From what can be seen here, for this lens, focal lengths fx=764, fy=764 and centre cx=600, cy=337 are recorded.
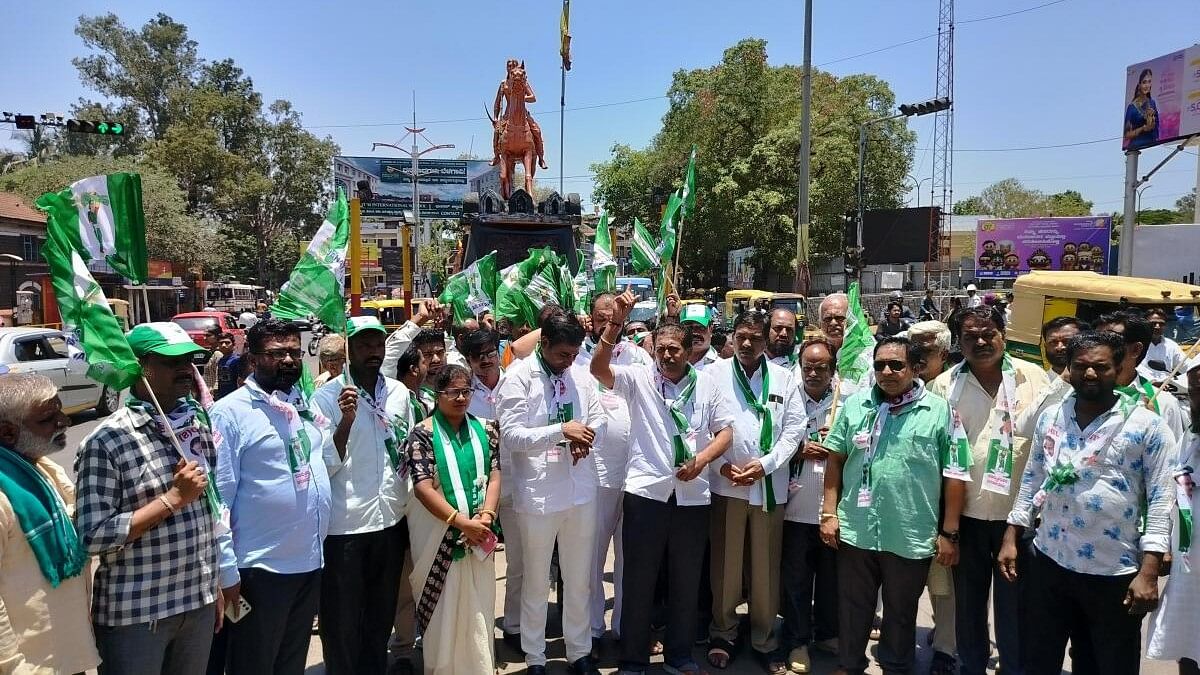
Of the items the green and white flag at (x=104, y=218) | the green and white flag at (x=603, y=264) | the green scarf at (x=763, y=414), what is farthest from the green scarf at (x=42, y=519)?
the green and white flag at (x=603, y=264)

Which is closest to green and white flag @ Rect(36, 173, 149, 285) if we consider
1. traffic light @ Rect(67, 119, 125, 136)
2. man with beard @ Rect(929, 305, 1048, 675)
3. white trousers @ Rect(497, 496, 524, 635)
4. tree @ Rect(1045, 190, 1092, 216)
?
white trousers @ Rect(497, 496, 524, 635)

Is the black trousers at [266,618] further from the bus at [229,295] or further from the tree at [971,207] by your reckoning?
the tree at [971,207]

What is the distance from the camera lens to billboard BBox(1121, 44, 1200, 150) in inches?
826

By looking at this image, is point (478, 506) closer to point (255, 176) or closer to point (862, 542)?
point (862, 542)

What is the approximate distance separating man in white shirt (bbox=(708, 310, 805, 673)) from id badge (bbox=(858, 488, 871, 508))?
18.4 inches

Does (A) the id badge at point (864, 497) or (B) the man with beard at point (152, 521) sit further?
(A) the id badge at point (864, 497)

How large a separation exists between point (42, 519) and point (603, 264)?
4.99 meters

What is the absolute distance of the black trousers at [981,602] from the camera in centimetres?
378

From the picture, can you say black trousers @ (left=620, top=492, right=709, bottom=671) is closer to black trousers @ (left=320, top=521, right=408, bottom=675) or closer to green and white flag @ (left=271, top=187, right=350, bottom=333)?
black trousers @ (left=320, top=521, right=408, bottom=675)

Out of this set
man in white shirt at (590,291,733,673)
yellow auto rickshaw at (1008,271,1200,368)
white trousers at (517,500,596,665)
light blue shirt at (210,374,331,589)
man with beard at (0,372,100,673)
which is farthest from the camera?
yellow auto rickshaw at (1008,271,1200,368)

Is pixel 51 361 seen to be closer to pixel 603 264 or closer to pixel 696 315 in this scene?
pixel 603 264

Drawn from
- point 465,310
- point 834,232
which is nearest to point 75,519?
point 465,310

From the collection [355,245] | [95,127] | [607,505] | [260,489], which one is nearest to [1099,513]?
[607,505]

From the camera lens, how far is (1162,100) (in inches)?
861
